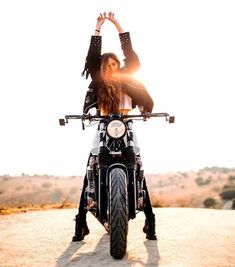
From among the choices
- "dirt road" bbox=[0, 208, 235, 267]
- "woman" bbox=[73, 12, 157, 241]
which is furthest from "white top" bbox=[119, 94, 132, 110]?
"dirt road" bbox=[0, 208, 235, 267]

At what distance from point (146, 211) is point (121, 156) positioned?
4.76 ft

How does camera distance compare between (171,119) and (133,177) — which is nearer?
(133,177)

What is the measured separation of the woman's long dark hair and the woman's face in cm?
4

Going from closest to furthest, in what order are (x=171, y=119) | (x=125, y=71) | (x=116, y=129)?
(x=116, y=129)
(x=171, y=119)
(x=125, y=71)

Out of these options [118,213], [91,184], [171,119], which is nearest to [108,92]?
[171,119]

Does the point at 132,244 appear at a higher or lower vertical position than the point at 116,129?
lower

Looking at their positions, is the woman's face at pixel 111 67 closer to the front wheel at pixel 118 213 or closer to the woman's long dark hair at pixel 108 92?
the woman's long dark hair at pixel 108 92

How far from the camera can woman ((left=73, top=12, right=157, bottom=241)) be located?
6.59m

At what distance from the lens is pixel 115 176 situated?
5383 millimetres

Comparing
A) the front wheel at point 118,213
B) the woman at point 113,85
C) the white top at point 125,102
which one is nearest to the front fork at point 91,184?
the woman at point 113,85

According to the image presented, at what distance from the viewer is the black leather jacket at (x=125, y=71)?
6730mm

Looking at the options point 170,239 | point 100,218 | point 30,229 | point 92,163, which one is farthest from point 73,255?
point 30,229

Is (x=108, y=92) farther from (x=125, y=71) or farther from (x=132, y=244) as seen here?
(x=132, y=244)

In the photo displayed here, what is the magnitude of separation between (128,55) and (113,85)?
1.99 feet
